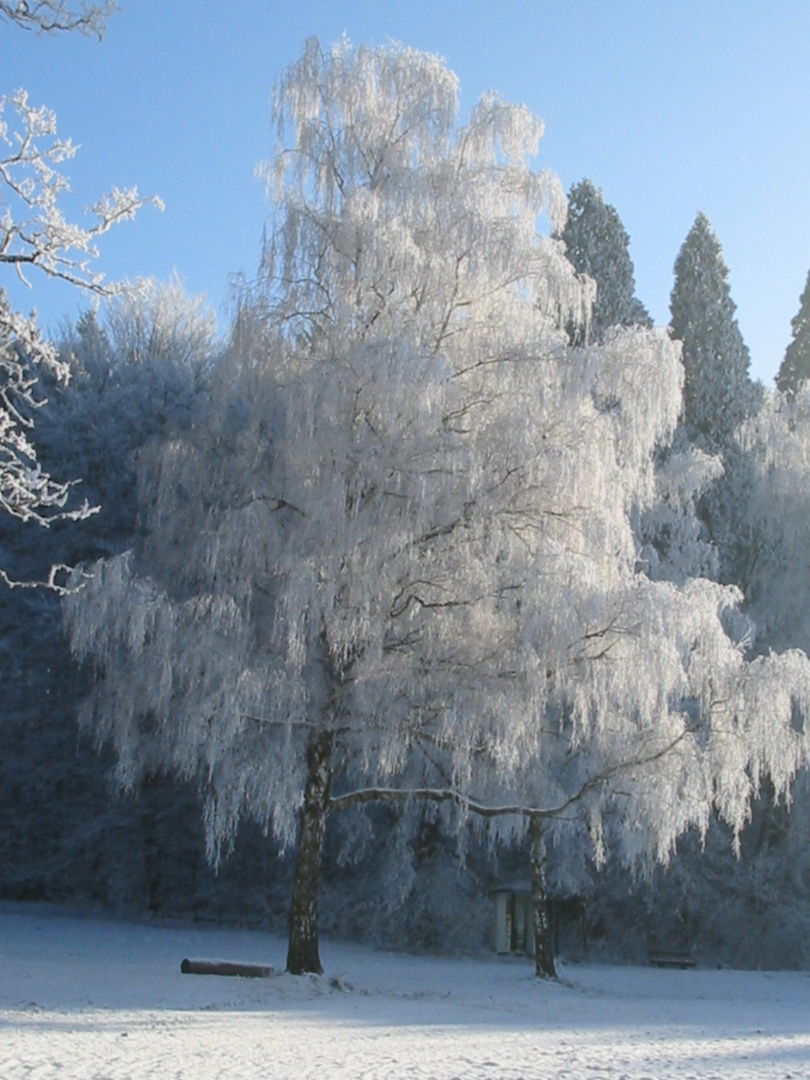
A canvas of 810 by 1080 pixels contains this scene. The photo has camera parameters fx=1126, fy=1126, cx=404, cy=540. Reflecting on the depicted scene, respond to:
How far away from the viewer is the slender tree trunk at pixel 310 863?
12711 millimetres

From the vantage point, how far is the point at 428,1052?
7.80 m

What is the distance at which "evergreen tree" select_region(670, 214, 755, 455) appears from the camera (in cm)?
2414

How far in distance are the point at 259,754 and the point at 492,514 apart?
3.84 metres

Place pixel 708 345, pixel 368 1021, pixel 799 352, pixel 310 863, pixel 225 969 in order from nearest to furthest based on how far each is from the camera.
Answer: pixel 368 1021 → pixel 225 969 → pixel 310 863 → pixel 708 345 → pixel 799 352

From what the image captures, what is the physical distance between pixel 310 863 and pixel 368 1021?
324 centimetres

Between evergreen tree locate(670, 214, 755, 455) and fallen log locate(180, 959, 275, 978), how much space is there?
15.1 metres

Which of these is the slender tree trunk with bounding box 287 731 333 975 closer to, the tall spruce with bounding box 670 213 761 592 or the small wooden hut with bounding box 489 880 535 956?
the small wooden hut with bounding box 489 880 535 956

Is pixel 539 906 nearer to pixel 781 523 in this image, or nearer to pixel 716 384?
pixel 781 523

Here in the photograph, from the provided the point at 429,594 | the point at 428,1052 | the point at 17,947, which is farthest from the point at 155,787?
the point at 428,1052

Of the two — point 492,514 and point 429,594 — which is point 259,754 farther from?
point 492,514

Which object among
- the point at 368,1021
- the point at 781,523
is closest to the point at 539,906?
the point at 368,1021

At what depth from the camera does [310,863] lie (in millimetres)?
12984

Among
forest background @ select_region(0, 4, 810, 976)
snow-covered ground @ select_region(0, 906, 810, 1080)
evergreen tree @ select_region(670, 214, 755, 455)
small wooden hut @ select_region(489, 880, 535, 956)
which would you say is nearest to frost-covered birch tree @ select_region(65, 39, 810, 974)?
snow-covered ground @ select_region(0, 906, 810, 1080)

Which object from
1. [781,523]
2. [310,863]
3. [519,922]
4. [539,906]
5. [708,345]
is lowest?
[519,922]
